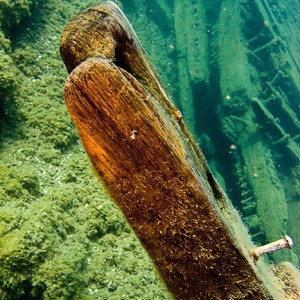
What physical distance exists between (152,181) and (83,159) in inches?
110

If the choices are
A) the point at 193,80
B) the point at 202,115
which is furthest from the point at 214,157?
the point at 193,80

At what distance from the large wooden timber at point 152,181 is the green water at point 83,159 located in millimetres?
1665

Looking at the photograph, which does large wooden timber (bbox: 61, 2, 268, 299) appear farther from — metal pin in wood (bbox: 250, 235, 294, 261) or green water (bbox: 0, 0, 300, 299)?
green water (bbox: 0, 0, 300, 299)

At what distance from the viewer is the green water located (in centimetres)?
249

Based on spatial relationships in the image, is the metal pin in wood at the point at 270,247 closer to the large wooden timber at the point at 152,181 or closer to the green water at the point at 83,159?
the large wooden timber at the point at 152,181

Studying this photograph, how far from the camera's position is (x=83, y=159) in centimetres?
371

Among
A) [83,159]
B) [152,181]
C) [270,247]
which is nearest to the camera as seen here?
[152,181]

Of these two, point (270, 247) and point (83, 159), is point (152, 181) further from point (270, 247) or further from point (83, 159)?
point (83, 159)

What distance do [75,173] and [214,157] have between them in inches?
291

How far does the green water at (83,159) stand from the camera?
98.0 inches

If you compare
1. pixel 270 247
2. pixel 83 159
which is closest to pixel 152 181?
pixel 270 247

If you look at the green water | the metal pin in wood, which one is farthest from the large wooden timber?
the green water

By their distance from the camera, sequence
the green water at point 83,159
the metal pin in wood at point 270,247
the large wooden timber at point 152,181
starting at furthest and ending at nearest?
1. the green water at point 83,159
2. the metal pin in wood at point 270,247
3. the large wooden timber at point 152,181

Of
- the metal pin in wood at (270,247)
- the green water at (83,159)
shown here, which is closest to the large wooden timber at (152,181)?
the metal pin in wood at (270,247)
